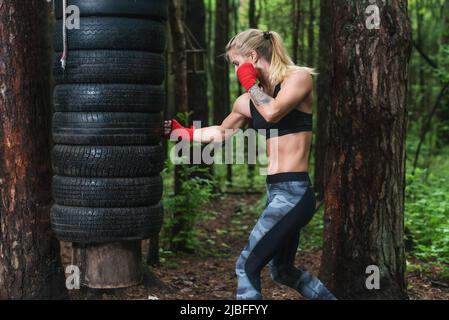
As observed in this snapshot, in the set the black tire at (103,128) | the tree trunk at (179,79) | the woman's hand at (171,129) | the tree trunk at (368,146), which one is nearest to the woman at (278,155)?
the tree trunk at (368,146)

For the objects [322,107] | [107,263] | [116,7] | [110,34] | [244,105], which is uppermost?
[116,7]

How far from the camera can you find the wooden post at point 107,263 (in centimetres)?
575

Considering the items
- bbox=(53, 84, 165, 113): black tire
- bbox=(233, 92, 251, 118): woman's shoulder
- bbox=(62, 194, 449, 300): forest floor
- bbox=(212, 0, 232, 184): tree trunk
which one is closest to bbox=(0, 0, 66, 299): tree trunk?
bbox=(62, 194, 449, 300): forest floor

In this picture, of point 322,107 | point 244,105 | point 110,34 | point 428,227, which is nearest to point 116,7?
point 110,34

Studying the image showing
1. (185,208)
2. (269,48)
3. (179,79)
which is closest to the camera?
(269,48)

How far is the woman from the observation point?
509cm

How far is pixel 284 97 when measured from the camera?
505 cm

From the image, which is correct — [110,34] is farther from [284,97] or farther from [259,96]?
[284,97]

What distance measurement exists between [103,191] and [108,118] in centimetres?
61

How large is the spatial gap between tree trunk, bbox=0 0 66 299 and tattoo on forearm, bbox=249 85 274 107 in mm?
2232

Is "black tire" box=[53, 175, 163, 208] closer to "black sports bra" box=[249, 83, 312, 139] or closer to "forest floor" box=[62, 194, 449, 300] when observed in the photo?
"black sports bra" box=[249, 83, 312, 139]

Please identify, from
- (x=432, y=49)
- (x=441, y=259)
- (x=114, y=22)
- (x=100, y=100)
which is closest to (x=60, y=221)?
(x=100, y=100)

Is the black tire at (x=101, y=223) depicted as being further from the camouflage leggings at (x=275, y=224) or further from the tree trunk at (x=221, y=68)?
the tree trunk at (x=221, y=68)
